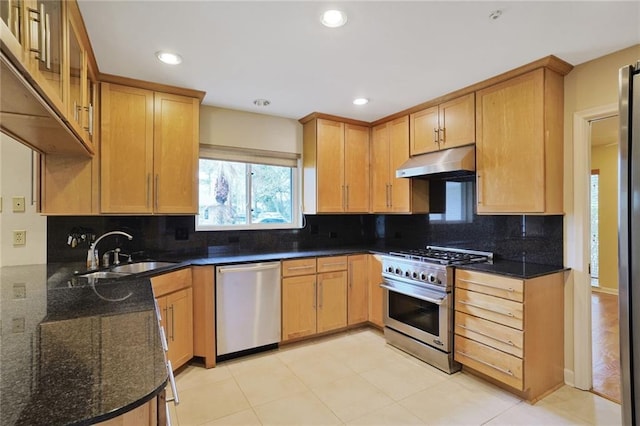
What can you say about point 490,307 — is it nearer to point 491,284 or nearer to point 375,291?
point 491,284

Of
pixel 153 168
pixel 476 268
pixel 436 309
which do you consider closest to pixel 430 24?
pixel 476 268

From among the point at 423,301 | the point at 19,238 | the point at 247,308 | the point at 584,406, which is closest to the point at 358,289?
the point at 423,301

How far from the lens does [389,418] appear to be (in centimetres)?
204

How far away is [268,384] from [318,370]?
44cm

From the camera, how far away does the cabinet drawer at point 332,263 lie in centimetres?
328

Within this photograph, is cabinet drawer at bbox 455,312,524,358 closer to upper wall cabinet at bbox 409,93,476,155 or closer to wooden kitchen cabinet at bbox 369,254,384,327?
wooden kitchen cabinet at bbox 369,254,384,327

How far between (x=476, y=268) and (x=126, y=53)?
2.94 m

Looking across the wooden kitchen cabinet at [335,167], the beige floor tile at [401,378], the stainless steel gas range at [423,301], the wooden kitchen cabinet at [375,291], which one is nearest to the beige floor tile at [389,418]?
Result: the beige floor tile at [401,378]

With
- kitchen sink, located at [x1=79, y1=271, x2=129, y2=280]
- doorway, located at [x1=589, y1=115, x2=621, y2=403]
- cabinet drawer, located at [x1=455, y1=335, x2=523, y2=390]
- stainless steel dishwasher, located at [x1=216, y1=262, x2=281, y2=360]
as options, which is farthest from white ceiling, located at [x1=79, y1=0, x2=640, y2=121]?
doorway, located at [x1=589, y1=115, x2=621, y2=403]

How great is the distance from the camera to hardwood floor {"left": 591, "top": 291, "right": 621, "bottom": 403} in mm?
2352

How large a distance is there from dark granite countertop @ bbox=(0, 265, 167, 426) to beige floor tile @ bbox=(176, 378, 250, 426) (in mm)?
974

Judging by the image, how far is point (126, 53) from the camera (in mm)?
2143

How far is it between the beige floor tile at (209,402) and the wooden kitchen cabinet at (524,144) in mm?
2420

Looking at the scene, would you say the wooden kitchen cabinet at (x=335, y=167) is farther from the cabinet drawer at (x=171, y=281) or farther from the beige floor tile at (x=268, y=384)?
the beige floor tile at (x=268, y=384)
